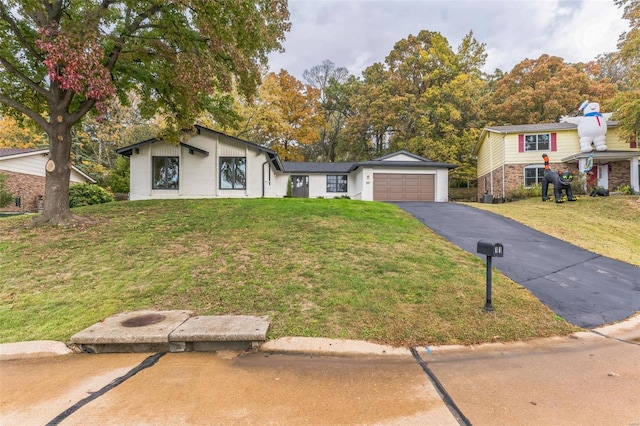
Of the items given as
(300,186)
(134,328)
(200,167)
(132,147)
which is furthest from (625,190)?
(132,147)

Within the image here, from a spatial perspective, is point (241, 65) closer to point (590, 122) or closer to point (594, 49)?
point (590, 122)

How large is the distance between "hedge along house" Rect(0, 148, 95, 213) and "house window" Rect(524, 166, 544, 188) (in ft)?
94.2

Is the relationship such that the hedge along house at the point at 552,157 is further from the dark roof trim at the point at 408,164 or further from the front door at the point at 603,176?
the dark roof trim at the point at 408,164

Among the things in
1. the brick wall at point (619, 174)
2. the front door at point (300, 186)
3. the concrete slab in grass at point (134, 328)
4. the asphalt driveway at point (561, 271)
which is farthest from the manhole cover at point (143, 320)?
the brick wall at point (619, 174)

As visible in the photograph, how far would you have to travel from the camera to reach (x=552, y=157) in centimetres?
2014

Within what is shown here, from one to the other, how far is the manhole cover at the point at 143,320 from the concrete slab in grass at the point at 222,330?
42 cm

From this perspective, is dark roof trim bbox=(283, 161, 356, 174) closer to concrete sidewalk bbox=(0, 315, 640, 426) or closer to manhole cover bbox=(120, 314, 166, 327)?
manhole cover bbox=(120, 314, 166, 327)

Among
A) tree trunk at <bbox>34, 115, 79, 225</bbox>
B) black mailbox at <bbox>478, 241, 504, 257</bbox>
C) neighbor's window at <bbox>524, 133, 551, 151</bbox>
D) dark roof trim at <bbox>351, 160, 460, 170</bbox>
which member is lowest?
black mailbox at <bbox>478, 241, 504, 257</bbox>

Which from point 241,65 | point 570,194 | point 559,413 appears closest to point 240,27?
point 241,65

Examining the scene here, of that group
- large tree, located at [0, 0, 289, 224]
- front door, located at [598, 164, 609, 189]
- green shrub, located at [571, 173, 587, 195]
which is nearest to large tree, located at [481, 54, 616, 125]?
front door, located at [598, 164, 609, 189]

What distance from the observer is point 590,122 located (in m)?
18.4

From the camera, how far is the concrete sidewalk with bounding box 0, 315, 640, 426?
2207 mm

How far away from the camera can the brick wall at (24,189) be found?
17641mm

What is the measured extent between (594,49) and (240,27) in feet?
119
